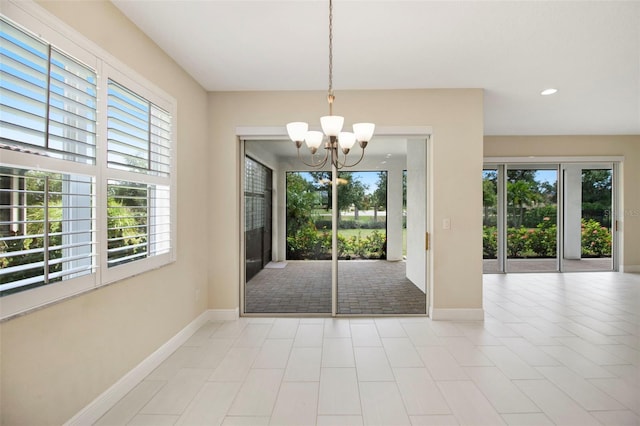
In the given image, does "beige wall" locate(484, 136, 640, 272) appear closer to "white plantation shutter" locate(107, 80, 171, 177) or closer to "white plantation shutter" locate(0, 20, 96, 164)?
"white plantation shutter" locate(107, 80, 171, 177)

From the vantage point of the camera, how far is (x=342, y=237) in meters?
4.00

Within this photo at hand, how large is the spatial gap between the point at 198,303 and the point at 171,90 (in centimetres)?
225

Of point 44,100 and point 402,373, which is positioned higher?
point 44,100

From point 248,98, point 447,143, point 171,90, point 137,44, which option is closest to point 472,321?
point 447,143

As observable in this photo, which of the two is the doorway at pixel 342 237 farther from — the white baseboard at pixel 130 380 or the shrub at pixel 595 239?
the shrub at pixel 595 239

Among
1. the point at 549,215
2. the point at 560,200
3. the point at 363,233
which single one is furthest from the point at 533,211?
the point at 363,233

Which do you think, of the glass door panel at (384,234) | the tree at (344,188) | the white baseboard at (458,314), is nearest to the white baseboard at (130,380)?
the glass door panel at (384,234)

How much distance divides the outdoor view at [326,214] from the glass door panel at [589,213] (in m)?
4.95

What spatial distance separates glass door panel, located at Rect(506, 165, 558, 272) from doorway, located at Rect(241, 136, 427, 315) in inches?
142

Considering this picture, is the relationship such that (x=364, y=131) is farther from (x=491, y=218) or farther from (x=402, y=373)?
(x=491, y=218)

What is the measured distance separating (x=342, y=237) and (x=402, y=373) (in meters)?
1.79

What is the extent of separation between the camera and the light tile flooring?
2045 mm

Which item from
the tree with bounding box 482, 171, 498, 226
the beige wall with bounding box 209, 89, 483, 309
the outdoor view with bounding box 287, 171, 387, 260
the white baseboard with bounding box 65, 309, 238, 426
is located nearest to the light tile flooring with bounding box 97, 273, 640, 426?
the white baseboard with bounding box 65, 309, 238, 426

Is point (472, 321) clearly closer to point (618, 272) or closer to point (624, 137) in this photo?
point (618, 272)
